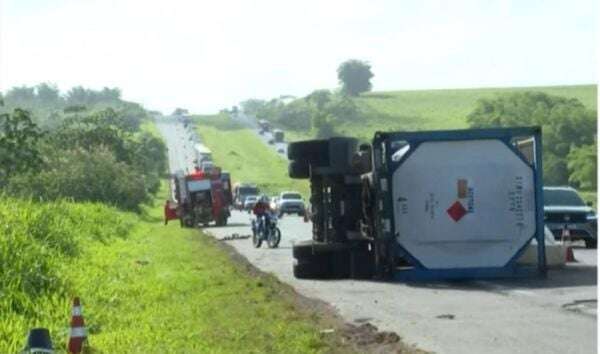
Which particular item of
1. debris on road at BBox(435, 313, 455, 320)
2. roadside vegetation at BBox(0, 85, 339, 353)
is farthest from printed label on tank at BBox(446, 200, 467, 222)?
debris on road at BBox(435, 313, 455, 320)

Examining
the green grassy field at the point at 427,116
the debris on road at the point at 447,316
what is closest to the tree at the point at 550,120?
the green grassy field at the point at 427,116

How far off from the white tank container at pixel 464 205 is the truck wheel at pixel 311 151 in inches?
96.5

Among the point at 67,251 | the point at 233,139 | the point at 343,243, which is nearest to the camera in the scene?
the point at 343,243

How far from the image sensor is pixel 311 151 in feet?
80.1

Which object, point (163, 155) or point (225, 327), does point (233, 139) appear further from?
point (225, 327)

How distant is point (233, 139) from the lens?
192 m

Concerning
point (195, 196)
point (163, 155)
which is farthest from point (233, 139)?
point (195, 196)

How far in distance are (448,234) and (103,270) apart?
6.75m

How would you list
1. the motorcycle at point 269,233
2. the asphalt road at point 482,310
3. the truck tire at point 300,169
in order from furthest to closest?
the motorcycle at point 269,233 → the truck tire at point 300,169 → the asphalt road at point 482,310

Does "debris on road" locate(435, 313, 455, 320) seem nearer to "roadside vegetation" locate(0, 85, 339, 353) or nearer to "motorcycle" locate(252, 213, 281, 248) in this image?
"roadside vegetation" locate(0, 85, 339, 353)

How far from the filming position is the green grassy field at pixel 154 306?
14.0 m

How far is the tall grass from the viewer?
1568cm

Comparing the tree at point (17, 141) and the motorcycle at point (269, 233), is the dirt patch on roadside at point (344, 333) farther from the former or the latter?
the tree at point (17, 141)

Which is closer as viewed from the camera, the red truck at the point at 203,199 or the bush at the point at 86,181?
the red truck at the point at 203,199
